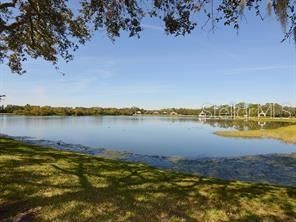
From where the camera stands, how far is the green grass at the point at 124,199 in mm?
6832

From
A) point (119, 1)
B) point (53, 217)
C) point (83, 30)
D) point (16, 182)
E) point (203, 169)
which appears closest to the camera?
point (53, 217)

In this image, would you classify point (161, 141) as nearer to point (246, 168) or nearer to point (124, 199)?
point (246, 168)

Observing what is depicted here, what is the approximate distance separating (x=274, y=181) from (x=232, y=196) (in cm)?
872

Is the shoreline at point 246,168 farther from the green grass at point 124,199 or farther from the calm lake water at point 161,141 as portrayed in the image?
the green grass at point 124,199

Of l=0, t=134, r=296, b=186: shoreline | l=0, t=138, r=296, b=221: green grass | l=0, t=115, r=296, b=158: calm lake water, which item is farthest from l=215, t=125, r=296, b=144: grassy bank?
l=0, t=138, r=296, b=221: green grass

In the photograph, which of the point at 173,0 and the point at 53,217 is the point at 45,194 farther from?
the point at 173,0

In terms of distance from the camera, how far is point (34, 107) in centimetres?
16538

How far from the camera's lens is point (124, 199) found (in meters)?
8.02

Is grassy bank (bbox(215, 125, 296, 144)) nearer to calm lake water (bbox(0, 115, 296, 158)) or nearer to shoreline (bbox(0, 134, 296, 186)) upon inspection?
calm lake water (bbox(0, 115, 296, 158))

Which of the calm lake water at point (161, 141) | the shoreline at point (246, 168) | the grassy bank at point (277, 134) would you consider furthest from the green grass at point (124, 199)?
the grassy bank at point (277, 134)

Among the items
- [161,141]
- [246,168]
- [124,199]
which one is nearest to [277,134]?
[161,141]

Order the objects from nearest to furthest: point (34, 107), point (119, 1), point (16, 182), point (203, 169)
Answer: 1. point (119, 1)
2. point (16, 182)
3. point (203, 169)
4. point (34, 107)

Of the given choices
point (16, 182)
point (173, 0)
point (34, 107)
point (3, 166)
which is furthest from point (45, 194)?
point (34, 107)

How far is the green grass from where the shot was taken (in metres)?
6.83
